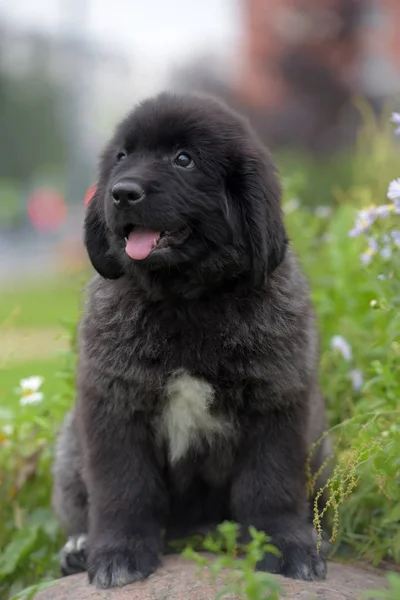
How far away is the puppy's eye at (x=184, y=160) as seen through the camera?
2885mm

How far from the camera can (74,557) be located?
3234 millimetres

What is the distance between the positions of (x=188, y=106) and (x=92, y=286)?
2.70 feet

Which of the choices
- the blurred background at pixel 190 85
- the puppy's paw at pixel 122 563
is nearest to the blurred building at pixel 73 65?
the blurred background at pixel 190 85

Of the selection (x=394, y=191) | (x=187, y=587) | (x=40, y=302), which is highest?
(x=40, y=302)

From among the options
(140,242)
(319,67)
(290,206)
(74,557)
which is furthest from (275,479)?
(319,67)

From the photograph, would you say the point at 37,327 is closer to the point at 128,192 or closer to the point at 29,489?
the point at 29,489

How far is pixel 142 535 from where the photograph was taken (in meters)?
2.98

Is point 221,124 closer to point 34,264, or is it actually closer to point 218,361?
point 218,361

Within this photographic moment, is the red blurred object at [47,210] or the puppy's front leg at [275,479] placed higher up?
the red blurred object at [47,210]

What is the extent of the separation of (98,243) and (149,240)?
35cm

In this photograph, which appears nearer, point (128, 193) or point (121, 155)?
point (128, 193)

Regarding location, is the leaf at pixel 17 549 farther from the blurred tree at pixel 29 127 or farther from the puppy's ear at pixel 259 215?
the blurred tree at pixel 29 127

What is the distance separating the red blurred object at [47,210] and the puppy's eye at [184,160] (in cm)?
1473

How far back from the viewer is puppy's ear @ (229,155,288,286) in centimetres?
286
